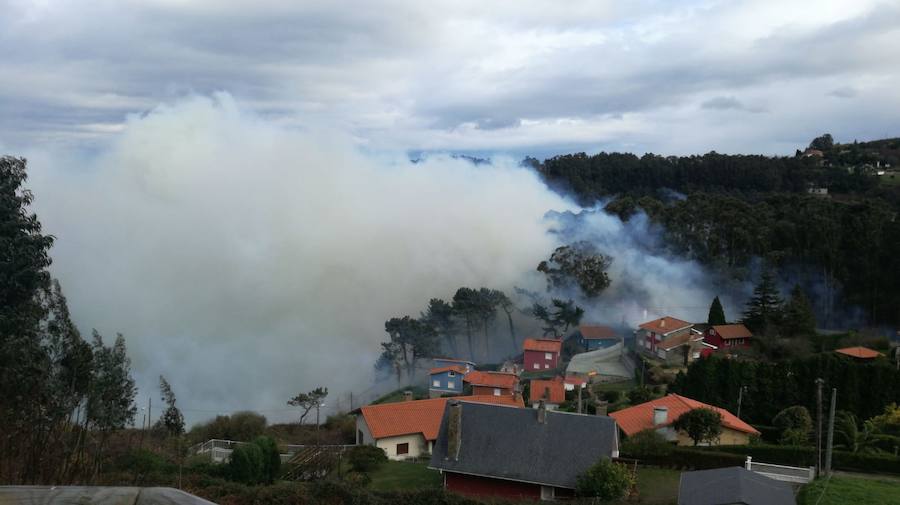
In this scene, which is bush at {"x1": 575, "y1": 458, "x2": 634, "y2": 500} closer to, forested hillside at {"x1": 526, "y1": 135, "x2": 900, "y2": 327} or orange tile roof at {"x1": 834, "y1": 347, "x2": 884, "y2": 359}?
orange tile roof at {"x1": 834, "y1": 347, "x2": 884, "y2": 359}

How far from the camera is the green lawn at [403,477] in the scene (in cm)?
2439

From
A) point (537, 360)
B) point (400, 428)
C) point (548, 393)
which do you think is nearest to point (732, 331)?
point (537, 360)

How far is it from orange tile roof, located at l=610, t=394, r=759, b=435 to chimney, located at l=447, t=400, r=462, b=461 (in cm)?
655

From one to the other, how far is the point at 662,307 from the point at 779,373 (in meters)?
25.9

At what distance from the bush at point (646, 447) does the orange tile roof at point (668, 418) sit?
1.37 metres

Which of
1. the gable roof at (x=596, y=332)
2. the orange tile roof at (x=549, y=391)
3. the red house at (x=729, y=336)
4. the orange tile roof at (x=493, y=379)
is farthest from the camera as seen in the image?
the gable roof at (x=596, y=332)

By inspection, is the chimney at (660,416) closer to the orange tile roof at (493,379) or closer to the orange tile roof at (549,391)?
the orange tile roof at (549,391)

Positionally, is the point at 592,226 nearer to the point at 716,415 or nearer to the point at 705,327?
the point at 705,327

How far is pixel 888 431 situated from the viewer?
97.7ft

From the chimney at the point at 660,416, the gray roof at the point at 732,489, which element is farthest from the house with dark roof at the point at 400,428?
the gray roof at the point at 732,489

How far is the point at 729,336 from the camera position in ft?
156

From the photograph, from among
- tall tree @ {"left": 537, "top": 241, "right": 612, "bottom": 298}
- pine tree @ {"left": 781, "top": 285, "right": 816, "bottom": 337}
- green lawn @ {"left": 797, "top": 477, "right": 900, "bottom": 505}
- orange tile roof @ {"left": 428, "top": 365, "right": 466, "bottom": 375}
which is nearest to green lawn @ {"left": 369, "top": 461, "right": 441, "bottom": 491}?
green lawn @ {"left": 797, "top": 477, "right": 900, "bottom": 505}

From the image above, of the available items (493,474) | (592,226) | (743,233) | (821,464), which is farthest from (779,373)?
(592,226)

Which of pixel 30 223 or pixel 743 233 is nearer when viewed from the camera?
pixel 30 223
